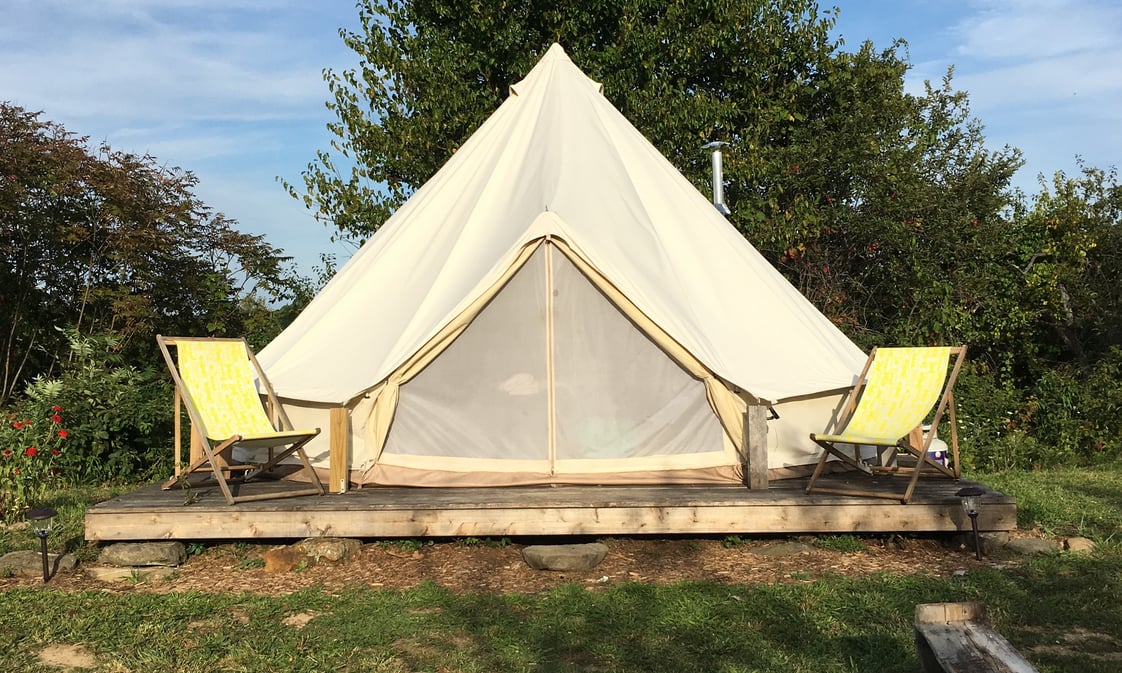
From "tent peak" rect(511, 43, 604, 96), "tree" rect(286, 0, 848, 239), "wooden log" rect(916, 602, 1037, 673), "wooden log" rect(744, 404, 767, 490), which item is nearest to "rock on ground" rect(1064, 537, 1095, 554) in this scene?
"wooden log" rect(744, 404, 767, 490)

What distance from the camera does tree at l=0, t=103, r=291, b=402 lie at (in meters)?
8.71

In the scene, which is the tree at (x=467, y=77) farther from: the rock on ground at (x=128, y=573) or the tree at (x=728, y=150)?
the rock on ground at (x=128, y=573)

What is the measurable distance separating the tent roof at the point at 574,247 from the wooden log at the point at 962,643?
119 inches

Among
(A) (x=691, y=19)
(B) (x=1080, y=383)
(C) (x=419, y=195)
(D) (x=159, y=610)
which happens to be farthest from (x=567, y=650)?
(A) (x=691, y=19)

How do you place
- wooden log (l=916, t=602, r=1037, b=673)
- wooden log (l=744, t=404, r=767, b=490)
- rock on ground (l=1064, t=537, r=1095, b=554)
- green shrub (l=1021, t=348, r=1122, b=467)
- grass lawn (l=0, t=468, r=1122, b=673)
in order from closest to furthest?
1. wooden log (l=916, t=602, r=1037, b=673)
2. grass lawn (l=0, t=468, r=1122, b=673)
3. rock on ground (l=1064, t=537, r=1095, b=554)
4. wooden log (l=744, t=404, r=767, b=490)
5. green shrub (l=1021, t=348, r=1122, b=467)

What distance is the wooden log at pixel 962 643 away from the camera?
2.07 meters

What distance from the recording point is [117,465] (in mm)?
7422

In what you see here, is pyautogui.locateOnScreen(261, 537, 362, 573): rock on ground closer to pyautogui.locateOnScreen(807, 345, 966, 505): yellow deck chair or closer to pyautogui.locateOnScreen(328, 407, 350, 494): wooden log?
pyautogui.locateOnScreen(328, 407, 350, 494): wooden log

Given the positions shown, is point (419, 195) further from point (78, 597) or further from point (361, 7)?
point (361, 7)

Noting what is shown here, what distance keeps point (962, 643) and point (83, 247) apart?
9111 millimetres

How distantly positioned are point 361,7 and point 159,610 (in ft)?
31.1

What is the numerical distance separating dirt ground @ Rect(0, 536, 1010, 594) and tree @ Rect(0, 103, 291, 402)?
4.58 metres

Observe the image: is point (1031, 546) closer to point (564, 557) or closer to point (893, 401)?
point (893, 401)

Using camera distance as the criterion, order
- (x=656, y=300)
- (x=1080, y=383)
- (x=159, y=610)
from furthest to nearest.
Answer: (x=1080, y=383) → (x=656, y=300) → (x=159, y=610)
